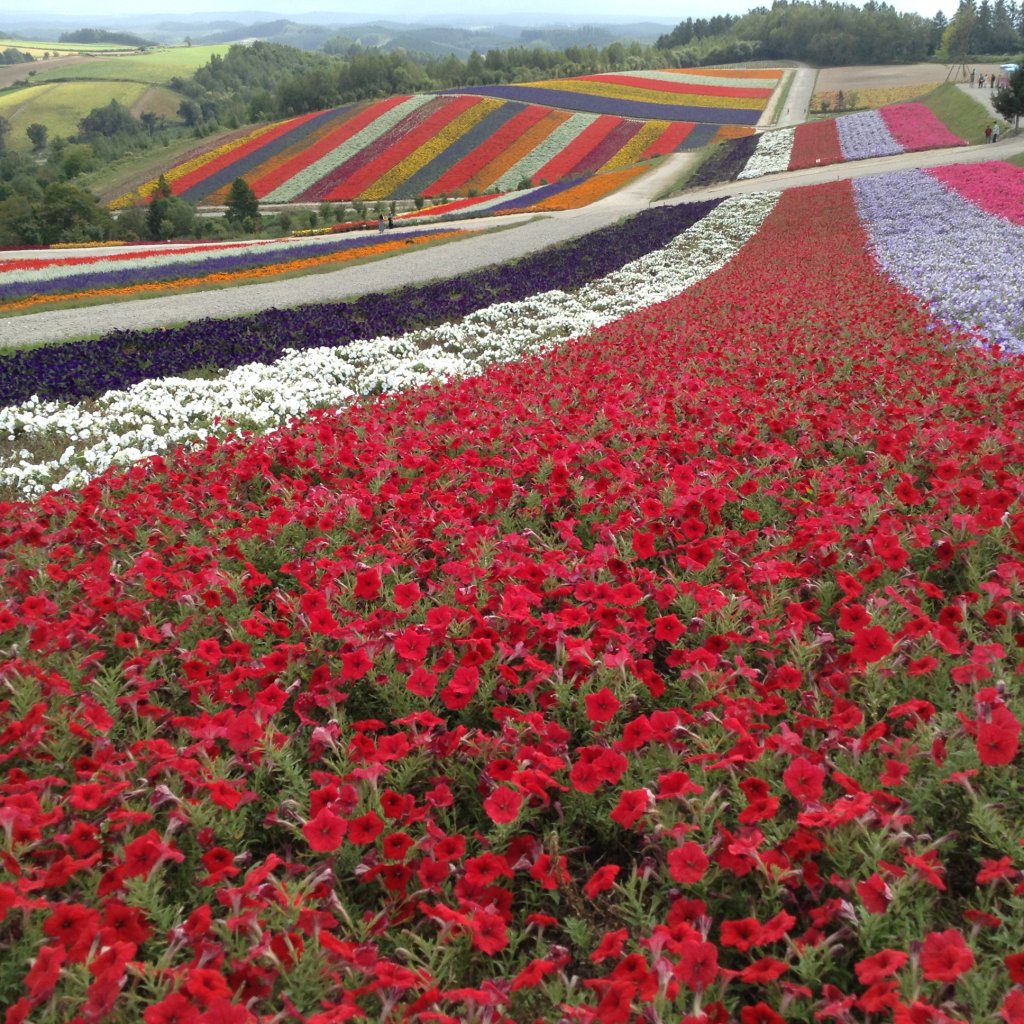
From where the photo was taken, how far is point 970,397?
6332mm

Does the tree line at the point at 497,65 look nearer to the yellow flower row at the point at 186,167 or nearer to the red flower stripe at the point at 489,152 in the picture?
the yellow flower row at the point at 186,167

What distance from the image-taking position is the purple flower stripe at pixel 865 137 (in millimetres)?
45812

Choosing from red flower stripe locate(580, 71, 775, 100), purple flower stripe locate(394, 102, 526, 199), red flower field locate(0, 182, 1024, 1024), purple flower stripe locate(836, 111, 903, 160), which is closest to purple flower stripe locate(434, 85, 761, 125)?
purple flower stripe locate(394, 102, 526, 199)

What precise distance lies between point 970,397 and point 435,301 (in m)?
13.4

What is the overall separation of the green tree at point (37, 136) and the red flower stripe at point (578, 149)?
8621 cm

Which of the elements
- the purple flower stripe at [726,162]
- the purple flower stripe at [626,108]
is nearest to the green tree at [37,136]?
the purple flower stripe at [626,108]

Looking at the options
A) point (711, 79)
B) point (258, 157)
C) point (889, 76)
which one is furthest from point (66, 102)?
point (889, 76)

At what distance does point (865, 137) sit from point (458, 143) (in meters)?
31.0

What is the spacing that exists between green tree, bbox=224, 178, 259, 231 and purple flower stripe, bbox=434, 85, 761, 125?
34.7 meters

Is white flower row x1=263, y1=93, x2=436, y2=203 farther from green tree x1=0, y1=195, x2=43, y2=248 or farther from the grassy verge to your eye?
the grassy verge

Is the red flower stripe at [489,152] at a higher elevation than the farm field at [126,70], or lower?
lower

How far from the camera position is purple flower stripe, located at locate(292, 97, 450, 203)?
5906cm

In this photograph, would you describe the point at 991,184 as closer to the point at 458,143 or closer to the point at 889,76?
the point at 458,143

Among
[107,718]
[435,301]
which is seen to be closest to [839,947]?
[107,718]
